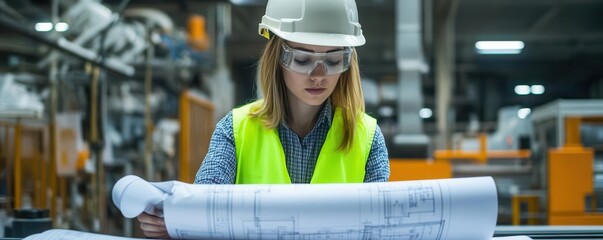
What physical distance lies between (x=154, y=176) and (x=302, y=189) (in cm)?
585

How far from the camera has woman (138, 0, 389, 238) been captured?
1179 millimetres

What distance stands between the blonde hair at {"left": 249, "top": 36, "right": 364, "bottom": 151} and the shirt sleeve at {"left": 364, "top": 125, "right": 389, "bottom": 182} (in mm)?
65

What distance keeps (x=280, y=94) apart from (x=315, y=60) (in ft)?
0.56

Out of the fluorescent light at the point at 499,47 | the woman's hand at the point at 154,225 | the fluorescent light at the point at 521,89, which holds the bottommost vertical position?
the woman's hand at the point at 154,225

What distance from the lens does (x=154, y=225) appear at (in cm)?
87

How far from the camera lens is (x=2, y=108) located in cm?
378

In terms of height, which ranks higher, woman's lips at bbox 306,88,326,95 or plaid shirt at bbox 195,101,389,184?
woman's lips at bbox 306,88,326,95

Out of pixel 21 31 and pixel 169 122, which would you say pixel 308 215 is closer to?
pixel 21 31

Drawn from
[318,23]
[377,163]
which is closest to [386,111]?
[377,163]

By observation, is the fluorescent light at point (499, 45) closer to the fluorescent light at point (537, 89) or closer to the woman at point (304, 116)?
the fluorescent light at point (537, 89)

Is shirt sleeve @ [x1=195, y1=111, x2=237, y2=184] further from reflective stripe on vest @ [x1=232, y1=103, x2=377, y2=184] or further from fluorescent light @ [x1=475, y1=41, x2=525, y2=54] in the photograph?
fluorescent light @ [x1=475, y1=41, x2=525, y2=54]

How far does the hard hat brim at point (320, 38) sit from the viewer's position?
1.15 m

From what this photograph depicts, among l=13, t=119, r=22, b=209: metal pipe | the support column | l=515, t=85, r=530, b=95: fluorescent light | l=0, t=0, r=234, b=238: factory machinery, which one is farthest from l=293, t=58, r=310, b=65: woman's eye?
l=515, t=85, r=530, b=95: fluorescent light

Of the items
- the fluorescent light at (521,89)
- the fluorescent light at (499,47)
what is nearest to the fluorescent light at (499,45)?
the fluorescent light at (499,47)
